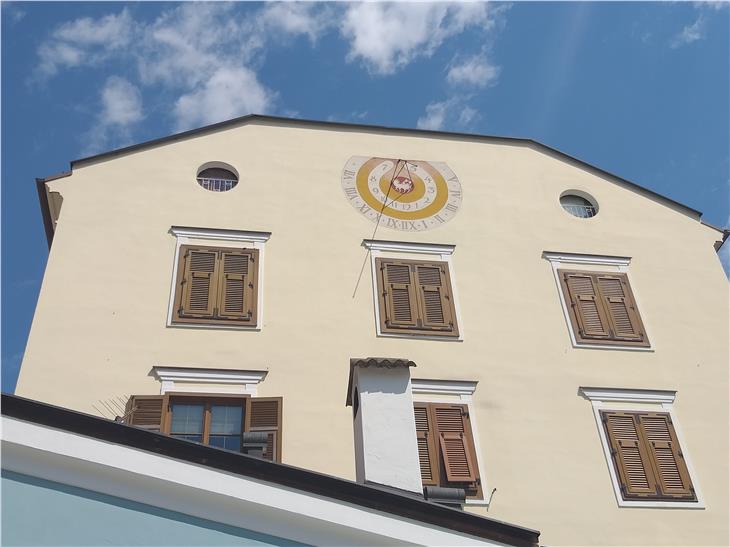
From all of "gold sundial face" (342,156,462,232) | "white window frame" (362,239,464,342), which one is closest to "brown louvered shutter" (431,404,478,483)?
"white window frame" (362,239,464,342)

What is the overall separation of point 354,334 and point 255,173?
4.07 m

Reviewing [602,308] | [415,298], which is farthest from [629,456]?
[415,298]

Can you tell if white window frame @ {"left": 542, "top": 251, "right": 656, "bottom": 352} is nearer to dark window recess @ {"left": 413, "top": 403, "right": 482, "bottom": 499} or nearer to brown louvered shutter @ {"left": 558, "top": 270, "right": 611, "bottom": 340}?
brown louvered shutter @ {"left": 558, "top": 270, "right": 611, "bottom": 340}

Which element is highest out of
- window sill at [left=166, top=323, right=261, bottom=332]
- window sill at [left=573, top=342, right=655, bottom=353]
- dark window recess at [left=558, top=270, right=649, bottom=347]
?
dark window recess at [left=558, top=270, right=649, bottom=347]

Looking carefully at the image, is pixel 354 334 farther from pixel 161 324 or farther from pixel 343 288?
pixel 161 324

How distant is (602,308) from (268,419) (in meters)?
6.40

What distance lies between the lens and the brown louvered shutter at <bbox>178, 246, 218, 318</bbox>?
1407cm

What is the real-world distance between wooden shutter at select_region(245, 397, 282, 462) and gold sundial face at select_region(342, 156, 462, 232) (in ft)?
15.0

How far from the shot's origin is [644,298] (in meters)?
15.9

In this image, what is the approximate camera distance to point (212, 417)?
1301 cm

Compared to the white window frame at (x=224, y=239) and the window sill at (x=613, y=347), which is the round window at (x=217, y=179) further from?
the window sill at (x=613, y=347)

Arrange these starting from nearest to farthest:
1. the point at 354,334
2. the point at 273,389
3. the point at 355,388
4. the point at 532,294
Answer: the point at 355,388 < the point at 273,389 < the point at 354,334 < the point at 532,294

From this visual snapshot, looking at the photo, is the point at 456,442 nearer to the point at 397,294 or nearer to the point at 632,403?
the point at 397,294

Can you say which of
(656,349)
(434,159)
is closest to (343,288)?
(434,159)
